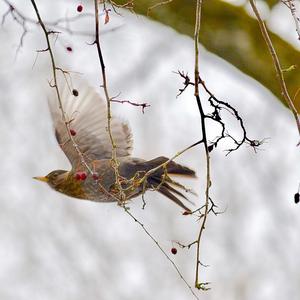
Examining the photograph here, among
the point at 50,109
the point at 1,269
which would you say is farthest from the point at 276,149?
the point at 50,109

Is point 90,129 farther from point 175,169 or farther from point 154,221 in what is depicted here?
point 154,221

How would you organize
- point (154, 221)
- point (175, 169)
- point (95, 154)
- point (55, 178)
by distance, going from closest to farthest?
point (175, 169) → point (95, 154) → point (55, 178) → point (154, 221)

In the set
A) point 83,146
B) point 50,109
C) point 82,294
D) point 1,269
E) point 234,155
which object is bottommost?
point 83,146

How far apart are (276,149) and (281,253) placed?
635 mm

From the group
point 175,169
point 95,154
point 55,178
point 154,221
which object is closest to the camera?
point 175,169

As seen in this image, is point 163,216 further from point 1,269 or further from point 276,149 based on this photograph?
point 1,269

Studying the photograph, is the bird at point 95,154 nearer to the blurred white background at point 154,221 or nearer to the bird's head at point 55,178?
the bird's head at point 55,178

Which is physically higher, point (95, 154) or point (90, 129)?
point (90, 129)

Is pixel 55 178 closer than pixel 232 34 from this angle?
No

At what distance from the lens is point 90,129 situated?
2623 millimetres

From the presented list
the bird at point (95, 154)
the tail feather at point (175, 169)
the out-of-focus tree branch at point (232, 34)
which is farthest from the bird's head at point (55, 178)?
the out-of-focus tree branch at point (232, 34)

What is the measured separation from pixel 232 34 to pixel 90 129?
0.45m

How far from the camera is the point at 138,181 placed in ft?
5.74

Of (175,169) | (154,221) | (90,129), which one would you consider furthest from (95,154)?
(154,221)
